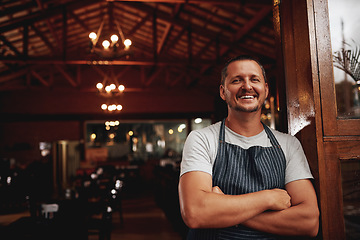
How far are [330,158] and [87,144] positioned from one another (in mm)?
13615

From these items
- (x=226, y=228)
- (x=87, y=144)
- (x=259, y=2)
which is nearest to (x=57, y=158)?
(x=87, y=144)

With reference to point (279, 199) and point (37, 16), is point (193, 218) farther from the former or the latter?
point (37, 16)

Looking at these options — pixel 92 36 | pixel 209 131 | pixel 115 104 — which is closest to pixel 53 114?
pixel 115 104

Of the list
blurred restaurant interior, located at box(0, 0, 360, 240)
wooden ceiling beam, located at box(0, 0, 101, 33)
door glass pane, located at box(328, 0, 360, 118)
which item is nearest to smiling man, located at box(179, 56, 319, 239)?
blurred restaurant interior, located at box(0, 0, 360, 240)

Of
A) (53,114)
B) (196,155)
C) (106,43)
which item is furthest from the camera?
(53,114)

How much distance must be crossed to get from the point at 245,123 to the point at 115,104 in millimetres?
7846

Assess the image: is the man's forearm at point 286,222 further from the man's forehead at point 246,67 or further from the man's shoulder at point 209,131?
the man's forehead at point 246,67

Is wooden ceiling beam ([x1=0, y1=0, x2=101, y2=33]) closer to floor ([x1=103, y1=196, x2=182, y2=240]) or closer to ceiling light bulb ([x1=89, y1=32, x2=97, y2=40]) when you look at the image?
ceiling light bulb ([x1=89, y1=32, x2=97, y2=40])

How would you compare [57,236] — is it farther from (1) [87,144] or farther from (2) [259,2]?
(1) [87,144]

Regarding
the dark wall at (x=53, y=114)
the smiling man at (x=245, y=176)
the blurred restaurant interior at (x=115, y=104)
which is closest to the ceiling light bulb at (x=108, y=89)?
the blurred restaurant interior at (x=115, y=104)

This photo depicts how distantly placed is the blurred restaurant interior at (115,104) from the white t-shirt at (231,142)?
0.09m

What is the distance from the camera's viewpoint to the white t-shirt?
1378 millimetres

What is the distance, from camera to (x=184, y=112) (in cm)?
1469

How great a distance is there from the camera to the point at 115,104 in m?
9.03
